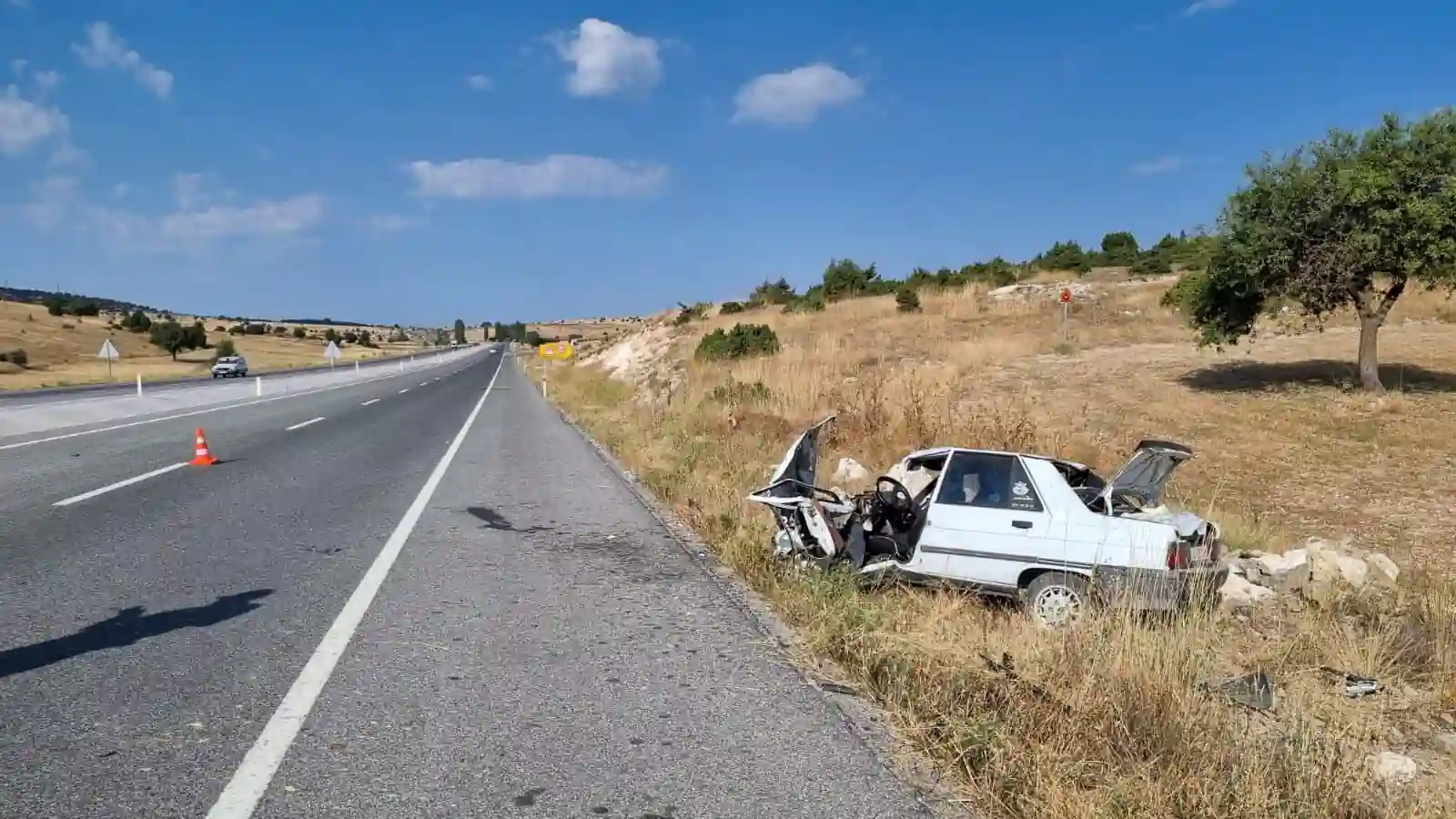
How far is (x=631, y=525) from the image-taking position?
364 inches

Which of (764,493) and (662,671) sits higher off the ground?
(764,493)

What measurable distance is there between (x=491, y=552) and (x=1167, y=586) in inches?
207

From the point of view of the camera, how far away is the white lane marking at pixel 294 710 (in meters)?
3.39

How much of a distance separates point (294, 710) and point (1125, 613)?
14.1ft

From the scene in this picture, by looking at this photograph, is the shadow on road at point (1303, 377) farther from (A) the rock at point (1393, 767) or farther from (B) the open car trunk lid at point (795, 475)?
(A) the rock at point (1393, 767)

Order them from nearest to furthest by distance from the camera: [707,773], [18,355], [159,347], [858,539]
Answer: [707,773] < [858,539] < [18,355] < [159,347]

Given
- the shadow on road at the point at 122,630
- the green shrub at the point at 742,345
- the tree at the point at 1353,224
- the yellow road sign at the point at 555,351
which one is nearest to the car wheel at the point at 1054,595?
the shadow on road at the point at 122,630

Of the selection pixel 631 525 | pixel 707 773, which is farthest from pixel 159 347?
pixel 707 773

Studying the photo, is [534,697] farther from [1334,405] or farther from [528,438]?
[1334,405]

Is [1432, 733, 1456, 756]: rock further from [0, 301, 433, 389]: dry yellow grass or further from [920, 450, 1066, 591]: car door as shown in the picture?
[0, 301, 433, 389]: dry yellow grass

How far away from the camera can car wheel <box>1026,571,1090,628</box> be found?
6.20m

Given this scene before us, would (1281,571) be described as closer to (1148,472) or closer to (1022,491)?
(1148,472)

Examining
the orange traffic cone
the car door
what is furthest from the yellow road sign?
the car door

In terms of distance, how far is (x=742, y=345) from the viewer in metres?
29.1
